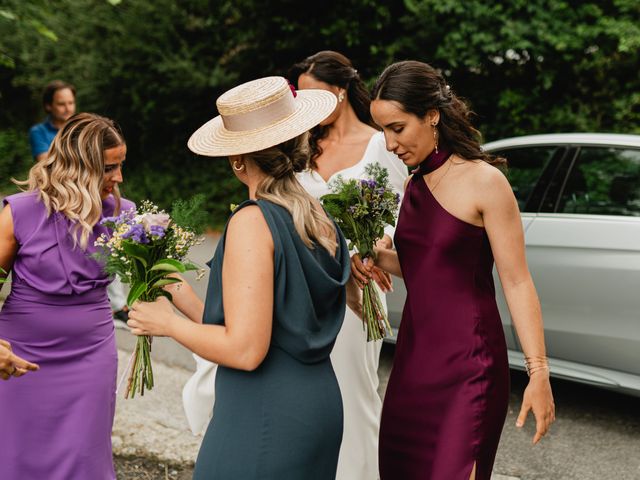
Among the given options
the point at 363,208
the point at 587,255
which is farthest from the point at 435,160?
the point at 587,255

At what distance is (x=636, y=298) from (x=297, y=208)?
3087 mm

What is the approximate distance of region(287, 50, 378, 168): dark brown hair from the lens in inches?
169

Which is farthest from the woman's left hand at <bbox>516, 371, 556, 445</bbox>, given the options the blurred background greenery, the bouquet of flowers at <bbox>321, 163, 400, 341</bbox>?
the blurred background greenery

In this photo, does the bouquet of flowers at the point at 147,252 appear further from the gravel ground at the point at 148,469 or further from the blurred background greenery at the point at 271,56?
the blurred background greenery at the point at 271,56

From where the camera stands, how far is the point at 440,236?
2.90m

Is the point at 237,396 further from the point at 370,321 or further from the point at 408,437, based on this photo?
the point at 370,321

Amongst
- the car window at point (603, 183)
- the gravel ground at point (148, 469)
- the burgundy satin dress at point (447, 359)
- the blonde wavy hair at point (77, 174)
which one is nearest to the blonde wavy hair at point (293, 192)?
the burgundy satin dress at point (447, 359)

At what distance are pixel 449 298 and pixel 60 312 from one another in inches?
62.9

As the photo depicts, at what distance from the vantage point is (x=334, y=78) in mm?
4297

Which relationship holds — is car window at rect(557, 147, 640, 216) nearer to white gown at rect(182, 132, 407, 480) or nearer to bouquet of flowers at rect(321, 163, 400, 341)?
white gown at rect(182, 132, 407, 480)

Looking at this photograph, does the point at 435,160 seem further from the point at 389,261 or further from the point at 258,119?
the point at 258,119

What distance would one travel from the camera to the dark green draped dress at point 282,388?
2.31 metres


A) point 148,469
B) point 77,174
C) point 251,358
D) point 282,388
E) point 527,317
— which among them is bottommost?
point 148,469

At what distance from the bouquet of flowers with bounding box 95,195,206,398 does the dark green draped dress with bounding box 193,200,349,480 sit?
34 cm
